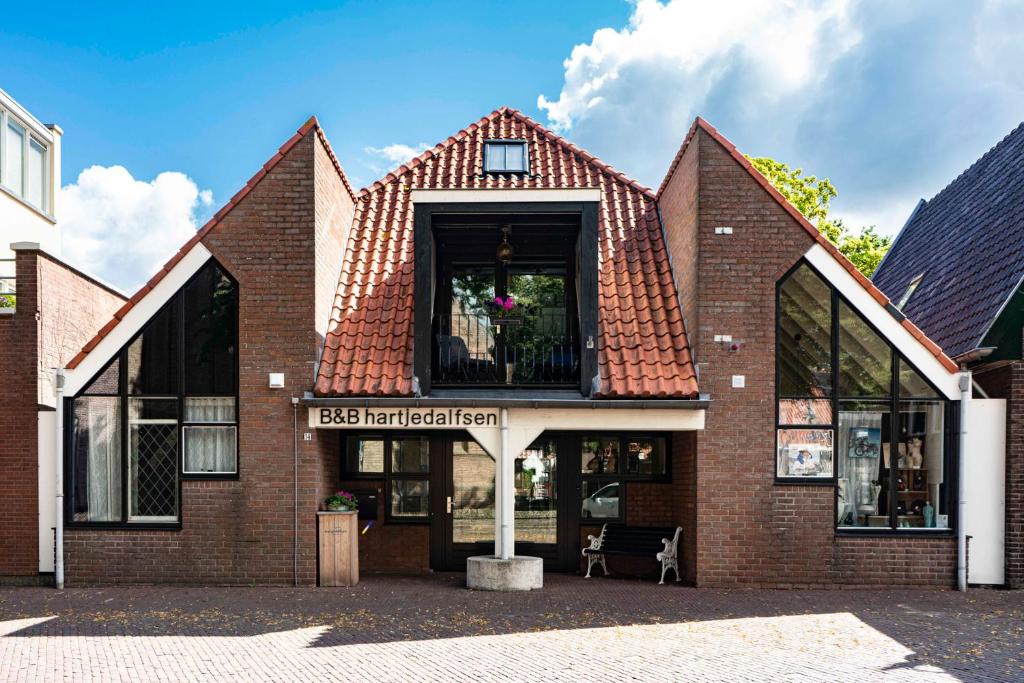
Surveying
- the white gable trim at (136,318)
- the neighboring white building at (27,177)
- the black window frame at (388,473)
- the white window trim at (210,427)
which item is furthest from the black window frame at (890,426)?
the neighboring white building at (27,177)

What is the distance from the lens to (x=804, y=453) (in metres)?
11.7

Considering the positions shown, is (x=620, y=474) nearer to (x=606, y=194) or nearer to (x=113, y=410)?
(x=606, y=194)

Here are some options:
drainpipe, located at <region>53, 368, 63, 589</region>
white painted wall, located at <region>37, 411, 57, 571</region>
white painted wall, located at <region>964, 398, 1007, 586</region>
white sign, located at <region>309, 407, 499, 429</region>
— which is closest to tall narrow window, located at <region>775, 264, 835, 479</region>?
white painted wall, located at <region>964, 398, 1007, 586</region>

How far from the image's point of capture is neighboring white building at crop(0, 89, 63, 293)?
19.5m

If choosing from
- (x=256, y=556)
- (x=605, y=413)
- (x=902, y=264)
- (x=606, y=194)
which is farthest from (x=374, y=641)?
(x=902, y=264)

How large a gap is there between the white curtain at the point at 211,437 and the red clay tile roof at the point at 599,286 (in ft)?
4.73

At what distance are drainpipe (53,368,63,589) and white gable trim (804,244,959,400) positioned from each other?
10.7 metres

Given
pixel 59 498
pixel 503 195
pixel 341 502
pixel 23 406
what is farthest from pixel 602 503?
pixel 23 406

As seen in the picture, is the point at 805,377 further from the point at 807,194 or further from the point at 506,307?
the point at 807,194

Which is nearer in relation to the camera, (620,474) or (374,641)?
(374,641)

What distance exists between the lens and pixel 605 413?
459 inches

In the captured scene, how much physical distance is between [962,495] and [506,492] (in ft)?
20.1

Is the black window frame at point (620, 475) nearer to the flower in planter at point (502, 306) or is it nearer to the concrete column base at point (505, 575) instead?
the concrete column base at point (505, 575)

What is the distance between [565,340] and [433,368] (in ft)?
6.46
